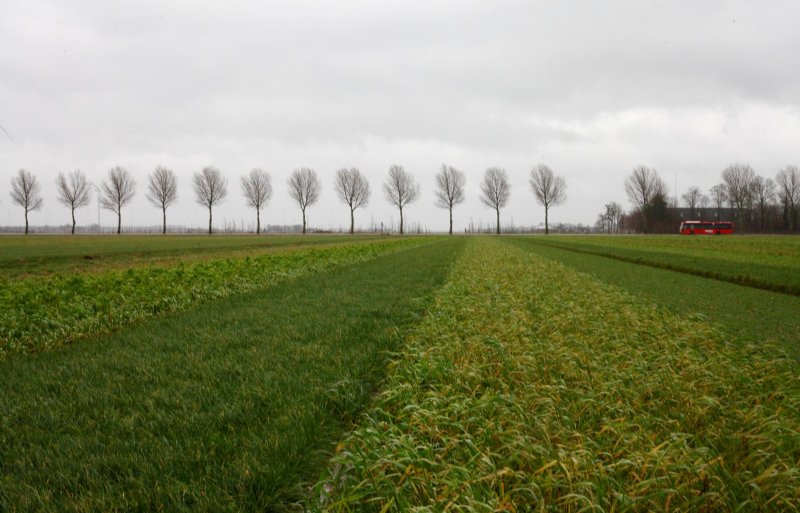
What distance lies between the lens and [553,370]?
5219mm

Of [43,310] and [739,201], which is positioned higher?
[739,201]

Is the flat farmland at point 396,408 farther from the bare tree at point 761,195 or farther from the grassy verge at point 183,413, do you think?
the bare tree at point 761,195

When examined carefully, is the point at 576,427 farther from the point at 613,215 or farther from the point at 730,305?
the point at 613,215

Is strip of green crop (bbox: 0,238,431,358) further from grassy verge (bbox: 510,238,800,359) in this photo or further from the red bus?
the red bus

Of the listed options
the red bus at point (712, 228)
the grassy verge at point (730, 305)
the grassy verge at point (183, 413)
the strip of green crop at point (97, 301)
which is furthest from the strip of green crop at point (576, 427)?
the red bus at point (712, 228)

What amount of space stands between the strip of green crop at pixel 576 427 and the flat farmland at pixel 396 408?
0.02m

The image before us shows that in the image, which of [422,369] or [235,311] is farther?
[235,311]

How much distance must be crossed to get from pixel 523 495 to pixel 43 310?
916 cm

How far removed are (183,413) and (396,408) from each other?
81.6 inches

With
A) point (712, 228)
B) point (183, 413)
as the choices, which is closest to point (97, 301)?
point (183, 413)

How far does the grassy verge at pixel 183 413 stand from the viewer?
9.50 feet

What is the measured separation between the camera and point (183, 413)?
161 inches

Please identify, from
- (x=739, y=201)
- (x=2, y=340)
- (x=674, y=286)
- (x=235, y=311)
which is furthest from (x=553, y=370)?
(x=739, y=201)

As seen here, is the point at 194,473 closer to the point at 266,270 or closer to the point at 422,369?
the point at 422,369
